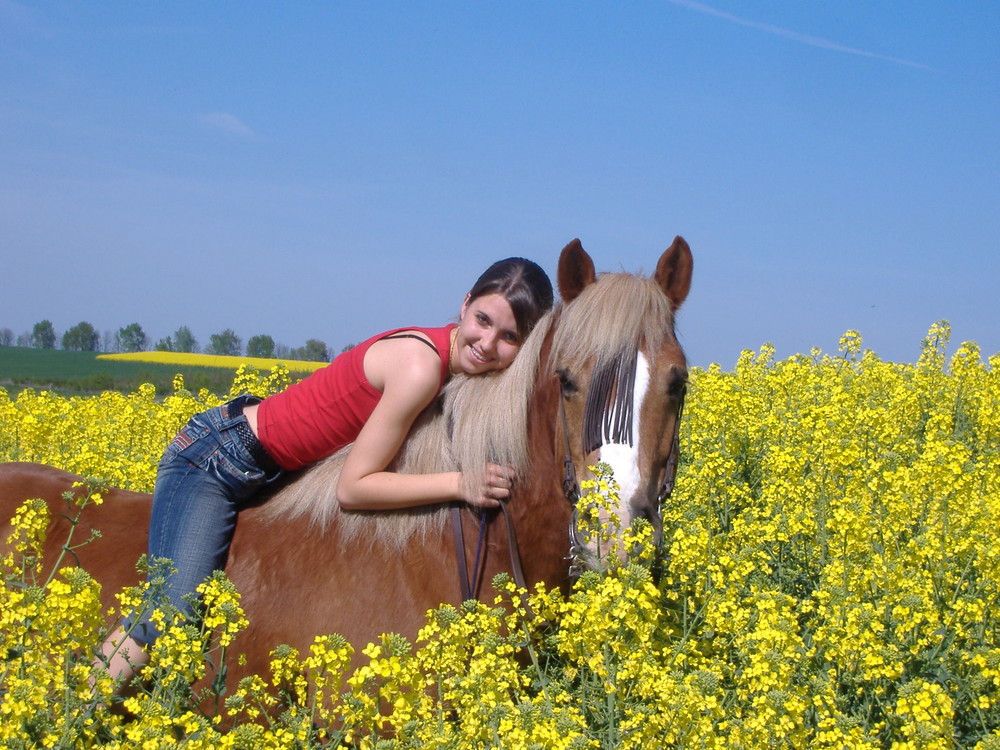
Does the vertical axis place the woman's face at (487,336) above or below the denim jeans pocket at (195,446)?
above

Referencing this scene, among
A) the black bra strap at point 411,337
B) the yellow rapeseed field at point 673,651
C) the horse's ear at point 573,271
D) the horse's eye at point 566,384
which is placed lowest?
the yellow rapeseed field at point 673,651

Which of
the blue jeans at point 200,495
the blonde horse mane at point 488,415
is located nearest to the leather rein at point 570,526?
the blonde horse mane at point 488,415

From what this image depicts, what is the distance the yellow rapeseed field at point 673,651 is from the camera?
7.41 ft

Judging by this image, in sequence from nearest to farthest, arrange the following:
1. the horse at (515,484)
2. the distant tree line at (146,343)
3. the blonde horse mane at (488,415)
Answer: the horse at (515,484), the blonde horse mane at (488,415), the distant tree line at (146,343)

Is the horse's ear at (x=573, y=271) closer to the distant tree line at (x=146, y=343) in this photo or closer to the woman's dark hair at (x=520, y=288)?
the woman's dark hair at (x=520, y=288)

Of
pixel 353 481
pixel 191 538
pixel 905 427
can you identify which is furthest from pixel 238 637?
pixel 905 427

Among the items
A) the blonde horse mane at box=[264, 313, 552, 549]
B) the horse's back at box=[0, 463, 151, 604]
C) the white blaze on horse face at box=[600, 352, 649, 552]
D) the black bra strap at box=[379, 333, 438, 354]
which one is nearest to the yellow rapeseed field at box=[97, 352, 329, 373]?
the horse's back at box=[0, 463, 151, 604]

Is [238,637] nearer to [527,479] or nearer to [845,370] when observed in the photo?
[527,479]

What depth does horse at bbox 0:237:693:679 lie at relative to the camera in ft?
9.08

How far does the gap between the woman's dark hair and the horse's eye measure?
13.7 inches

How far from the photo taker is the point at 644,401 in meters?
2.73

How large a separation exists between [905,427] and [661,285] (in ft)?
15.4

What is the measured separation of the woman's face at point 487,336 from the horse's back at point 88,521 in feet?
4.94

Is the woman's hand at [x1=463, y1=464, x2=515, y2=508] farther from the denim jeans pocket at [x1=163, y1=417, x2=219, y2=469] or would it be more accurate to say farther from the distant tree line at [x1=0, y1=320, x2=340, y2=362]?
the distant tree line at [x1=0, y1=320, x2=340, y2=362]
